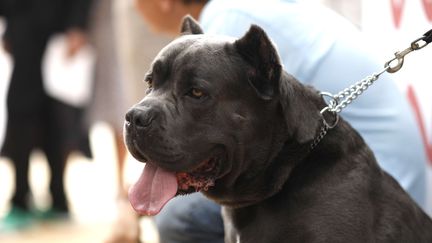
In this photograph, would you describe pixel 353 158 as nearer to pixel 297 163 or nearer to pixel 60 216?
pixel 297 163

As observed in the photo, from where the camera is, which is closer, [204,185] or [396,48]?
[204,185]

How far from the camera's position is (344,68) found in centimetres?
306

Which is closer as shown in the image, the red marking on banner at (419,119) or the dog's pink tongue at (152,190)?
the dog's pink tongue at (152,190)

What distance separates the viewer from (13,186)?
20.6 feet

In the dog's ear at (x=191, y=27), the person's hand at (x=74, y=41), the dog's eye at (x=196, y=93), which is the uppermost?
the person's hand at (x=74, y=41)

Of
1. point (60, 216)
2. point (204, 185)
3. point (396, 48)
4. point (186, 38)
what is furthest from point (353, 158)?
point (60, 216)

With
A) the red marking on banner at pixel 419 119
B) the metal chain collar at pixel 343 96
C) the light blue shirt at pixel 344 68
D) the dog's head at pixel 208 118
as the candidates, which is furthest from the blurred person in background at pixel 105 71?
the dog's head at pixel 208 118

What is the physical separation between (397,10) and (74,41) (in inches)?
120

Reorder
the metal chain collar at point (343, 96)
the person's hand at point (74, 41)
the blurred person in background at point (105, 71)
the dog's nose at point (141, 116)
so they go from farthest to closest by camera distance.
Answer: the blurred person in background at point (105, 71)
the person's hand at point (74, 41)
the metal chain collar at point (343, 96)
the dog's nose at point (141, 116)

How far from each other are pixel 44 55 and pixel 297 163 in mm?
4206

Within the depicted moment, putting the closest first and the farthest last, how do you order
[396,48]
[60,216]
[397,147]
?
1. [397,147]
2. [396,48]
3. [60,216]

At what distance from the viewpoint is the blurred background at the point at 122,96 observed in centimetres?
348

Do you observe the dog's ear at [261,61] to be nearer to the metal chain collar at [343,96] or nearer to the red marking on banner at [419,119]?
the metal chain collar at [343,96]

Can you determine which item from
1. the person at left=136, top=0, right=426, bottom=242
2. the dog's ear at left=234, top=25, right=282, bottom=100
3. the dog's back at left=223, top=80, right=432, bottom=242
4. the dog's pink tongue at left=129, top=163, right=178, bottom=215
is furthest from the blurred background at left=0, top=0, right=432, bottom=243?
the dog's pink tongue at left=129, top=163, right=178, bottom=215
